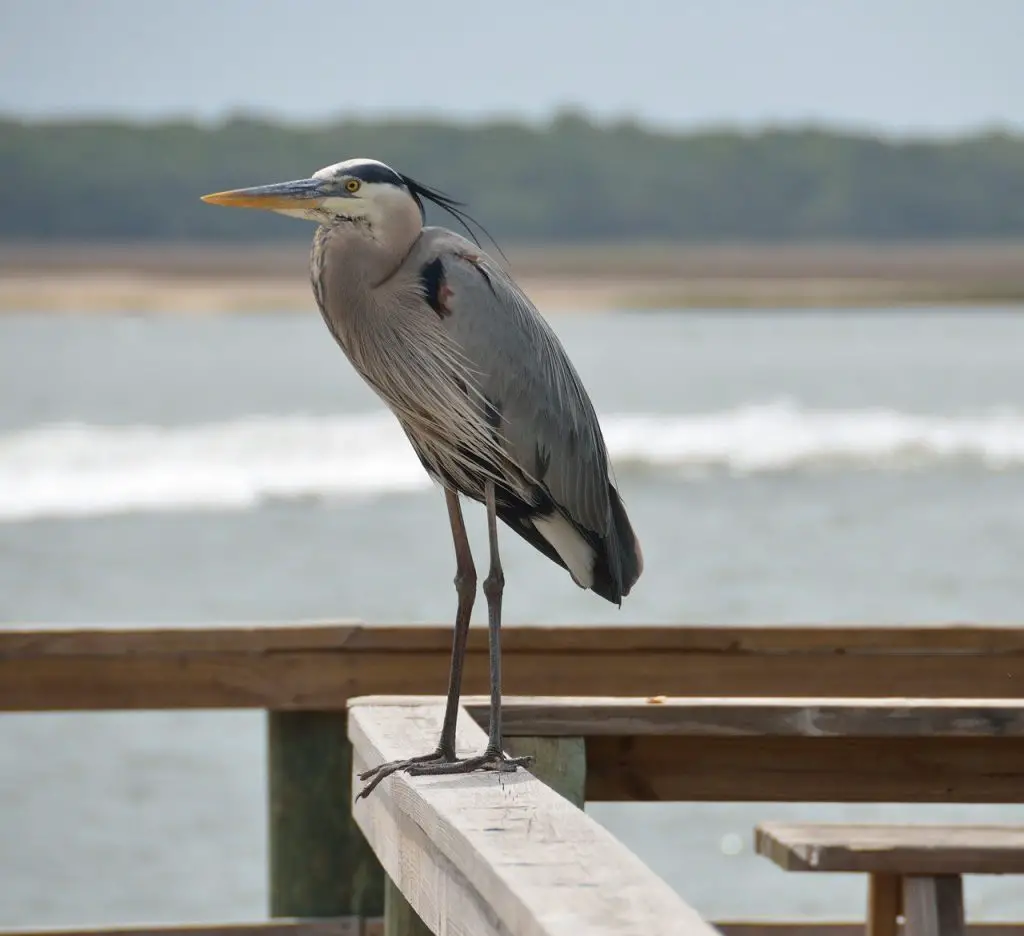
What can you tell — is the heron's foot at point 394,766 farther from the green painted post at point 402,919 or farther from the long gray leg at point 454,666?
the green painted post at point 402,919

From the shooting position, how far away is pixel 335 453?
1977 cm

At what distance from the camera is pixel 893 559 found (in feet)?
43.6

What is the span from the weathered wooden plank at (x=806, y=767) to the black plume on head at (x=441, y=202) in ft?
2.29

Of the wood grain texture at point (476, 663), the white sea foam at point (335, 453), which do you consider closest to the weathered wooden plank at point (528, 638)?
the wood grain texture at point (476, 663)

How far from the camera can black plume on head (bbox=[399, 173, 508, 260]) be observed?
257 centimetres

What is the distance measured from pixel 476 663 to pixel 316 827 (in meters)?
0.36

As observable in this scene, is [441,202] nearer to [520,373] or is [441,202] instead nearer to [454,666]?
[520,373]

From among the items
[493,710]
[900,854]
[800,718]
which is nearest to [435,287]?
[493,710]

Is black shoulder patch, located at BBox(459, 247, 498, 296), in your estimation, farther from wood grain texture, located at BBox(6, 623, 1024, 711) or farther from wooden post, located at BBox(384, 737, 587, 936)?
wood grain texture, located at BBox(6, 623, 1024, 711)

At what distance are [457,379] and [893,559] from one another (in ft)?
36.3

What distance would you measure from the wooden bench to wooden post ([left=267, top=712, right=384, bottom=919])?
709 mm

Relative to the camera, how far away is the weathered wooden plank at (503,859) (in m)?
1.49

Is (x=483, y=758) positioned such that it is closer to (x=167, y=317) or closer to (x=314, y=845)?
(x=314, y=845)

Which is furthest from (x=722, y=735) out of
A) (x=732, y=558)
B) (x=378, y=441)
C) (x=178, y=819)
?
(x=378, y=441)
